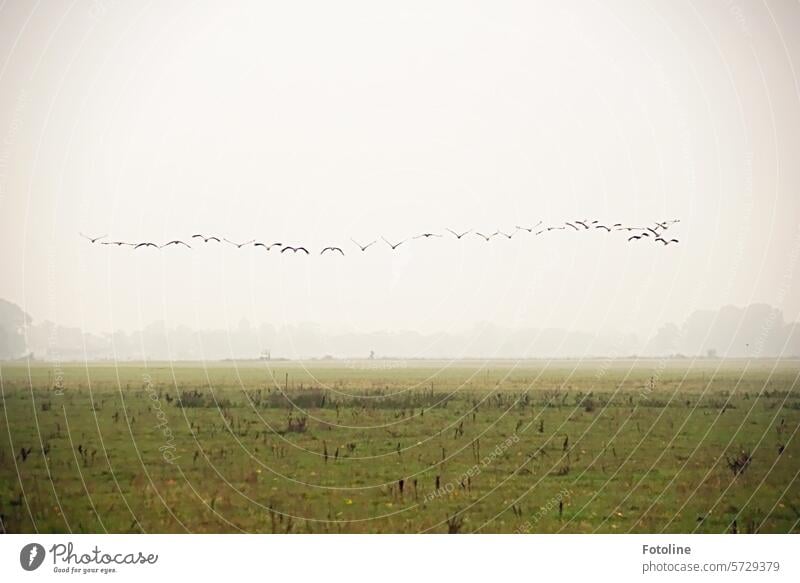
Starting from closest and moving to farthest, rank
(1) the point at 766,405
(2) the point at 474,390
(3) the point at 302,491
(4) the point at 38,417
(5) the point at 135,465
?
(3) the point at 302,491 → (5) the point at 135,465 → (4) the point at 38,417 → (1) the point at 766,405 → (2) the point at 474,390

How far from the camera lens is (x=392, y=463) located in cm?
1502

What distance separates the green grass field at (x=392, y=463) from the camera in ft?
43.0

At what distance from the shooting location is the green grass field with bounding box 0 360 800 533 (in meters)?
13.1

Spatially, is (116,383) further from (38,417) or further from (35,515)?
(35,515)

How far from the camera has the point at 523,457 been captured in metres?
15.5

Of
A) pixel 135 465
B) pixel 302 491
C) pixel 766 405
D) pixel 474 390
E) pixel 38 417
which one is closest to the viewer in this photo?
pixel 302 491

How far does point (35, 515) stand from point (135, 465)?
2.17 meters
